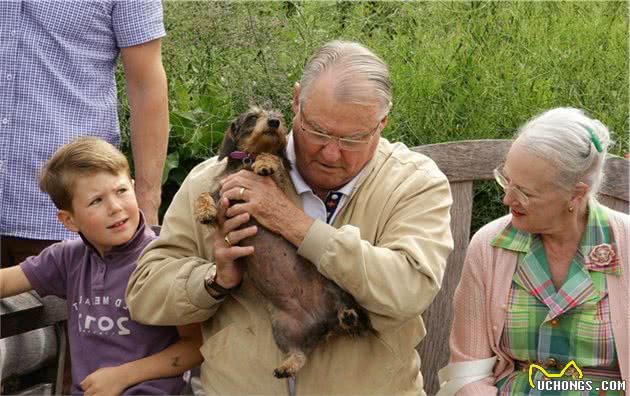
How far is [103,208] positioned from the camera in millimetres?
3586

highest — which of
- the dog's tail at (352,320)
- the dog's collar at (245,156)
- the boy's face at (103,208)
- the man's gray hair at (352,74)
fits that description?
the man's gray hair at (352,74)

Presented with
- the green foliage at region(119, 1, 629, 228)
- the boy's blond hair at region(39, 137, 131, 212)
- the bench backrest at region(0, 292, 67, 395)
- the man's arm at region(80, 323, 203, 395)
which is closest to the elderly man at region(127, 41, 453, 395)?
the man's arm at region(80, 323, 203, 395)

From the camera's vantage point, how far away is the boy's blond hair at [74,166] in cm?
360

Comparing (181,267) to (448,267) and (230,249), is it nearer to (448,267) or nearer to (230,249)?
(230,249)

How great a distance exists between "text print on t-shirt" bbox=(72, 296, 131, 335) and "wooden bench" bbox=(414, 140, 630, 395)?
3.81ft

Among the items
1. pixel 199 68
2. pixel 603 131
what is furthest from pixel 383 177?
pixel 199 68

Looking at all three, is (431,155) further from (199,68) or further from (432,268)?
(199,68)

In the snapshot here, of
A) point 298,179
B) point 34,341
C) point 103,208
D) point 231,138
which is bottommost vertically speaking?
point 34,341

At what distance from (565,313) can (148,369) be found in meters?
1.45

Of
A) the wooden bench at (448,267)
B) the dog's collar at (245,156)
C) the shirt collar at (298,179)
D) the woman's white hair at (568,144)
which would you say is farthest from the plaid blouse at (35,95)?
the woman's white hair at (568,144)

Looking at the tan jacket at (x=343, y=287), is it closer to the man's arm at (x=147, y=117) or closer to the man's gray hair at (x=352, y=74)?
the man's gray hair at (x=352, y=74)

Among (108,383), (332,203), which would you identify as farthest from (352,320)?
(108,383)

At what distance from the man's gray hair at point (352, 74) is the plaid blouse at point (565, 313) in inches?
28.6

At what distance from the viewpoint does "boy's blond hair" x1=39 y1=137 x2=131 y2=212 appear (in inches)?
142
